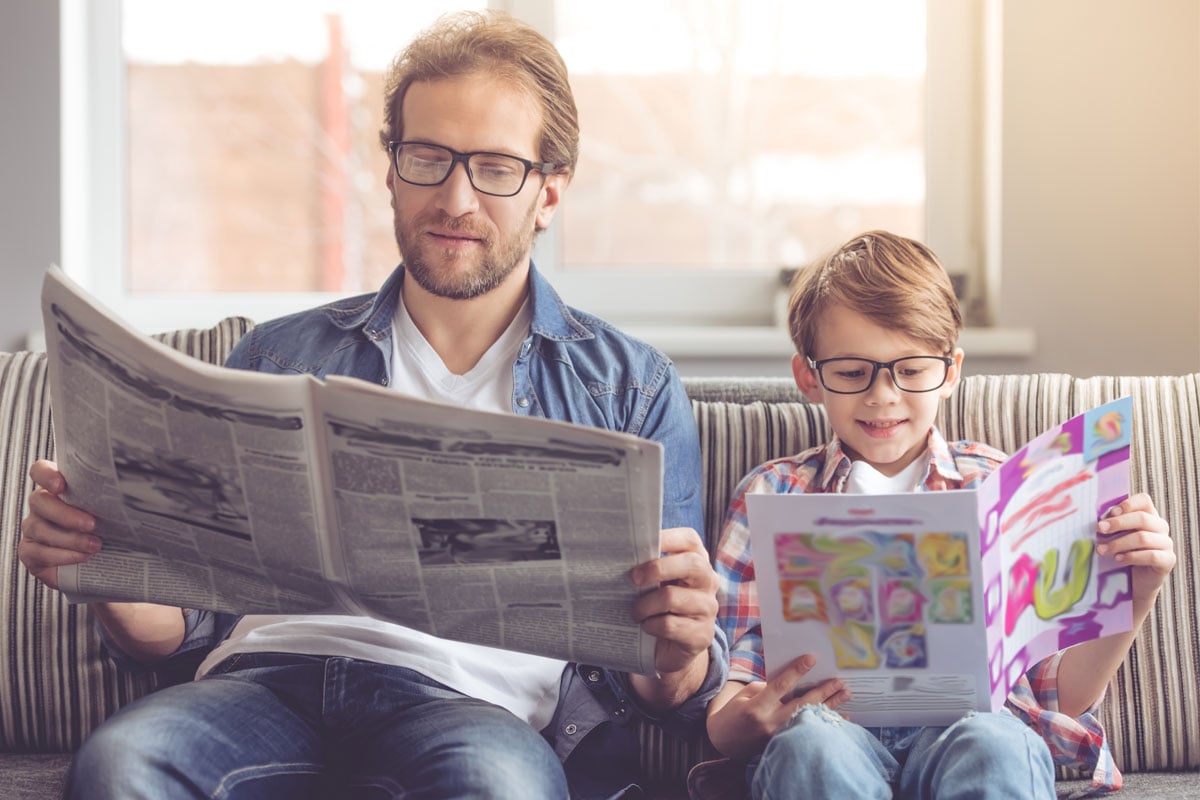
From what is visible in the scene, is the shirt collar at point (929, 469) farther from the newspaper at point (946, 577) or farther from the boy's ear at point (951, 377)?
the newspaper at point (946, 577)

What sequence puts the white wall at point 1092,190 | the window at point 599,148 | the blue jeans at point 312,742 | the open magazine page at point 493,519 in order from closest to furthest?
the open magazine page at point 493,519
the blue jeans at point 312,742
the white wall at point 1092,190
the window at point 599,148

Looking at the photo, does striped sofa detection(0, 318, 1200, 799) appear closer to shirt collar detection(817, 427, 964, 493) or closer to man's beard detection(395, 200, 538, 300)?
shirt collar detection(817, 427, 964, 493)

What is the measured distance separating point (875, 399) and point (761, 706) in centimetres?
39

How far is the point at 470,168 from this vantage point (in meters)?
1.38

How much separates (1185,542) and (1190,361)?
721 mm

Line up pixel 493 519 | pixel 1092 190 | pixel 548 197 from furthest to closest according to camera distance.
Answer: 1. pixel 1092 190
2. pixel 548 197
3. pixel 493 519

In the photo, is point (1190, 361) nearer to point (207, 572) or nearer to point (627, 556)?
point (627, 556)

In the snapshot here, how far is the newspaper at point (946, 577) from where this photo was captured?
1072 millimetres

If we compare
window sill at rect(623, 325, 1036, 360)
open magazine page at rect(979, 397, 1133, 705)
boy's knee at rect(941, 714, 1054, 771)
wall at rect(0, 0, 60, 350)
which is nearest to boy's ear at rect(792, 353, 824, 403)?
open magazine page at rect(979, 397, 1133, 705)

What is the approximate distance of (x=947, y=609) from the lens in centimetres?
110

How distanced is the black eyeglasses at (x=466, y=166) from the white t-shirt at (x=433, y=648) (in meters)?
0.22

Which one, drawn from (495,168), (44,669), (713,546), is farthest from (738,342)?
(44,669)

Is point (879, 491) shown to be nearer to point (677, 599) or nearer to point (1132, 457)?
point (1132, 457)

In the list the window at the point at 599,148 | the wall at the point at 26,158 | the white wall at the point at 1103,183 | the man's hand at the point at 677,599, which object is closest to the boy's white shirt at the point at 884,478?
the man's hand at the point at 677,599
